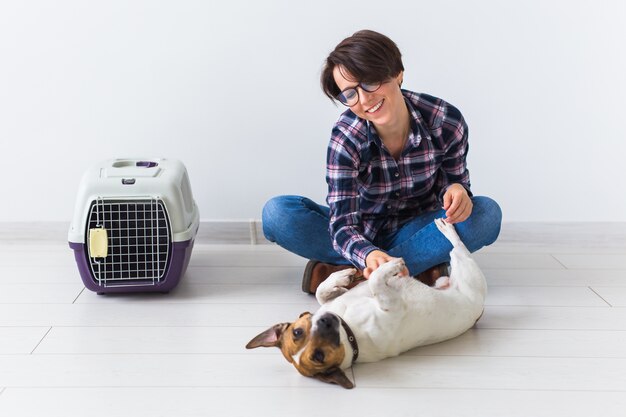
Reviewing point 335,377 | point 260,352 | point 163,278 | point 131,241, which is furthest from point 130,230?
point 335,377

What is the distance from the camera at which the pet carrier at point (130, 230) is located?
210 centimetres

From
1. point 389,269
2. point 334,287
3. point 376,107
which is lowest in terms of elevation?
point 334,287

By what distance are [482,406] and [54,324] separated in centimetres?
105

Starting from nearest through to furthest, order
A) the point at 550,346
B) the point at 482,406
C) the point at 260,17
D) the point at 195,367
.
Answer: the point at 482,406 < the point at 195,367 < the point at 550,346 < the point at 260,17

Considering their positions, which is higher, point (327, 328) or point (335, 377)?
point (327, 328)

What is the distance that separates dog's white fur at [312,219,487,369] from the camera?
1.71 metres

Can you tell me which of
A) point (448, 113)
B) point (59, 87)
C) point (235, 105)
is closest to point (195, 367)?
point (448, 113)

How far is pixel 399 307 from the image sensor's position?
5.68ft

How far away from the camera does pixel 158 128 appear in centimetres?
264

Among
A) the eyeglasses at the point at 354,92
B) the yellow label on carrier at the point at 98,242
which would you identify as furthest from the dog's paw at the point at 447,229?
the yellow label on carrier at the point at 98,242

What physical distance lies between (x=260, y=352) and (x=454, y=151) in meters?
0.73

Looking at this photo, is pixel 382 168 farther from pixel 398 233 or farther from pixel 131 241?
pixel 131 241

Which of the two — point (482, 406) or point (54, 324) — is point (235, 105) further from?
point (482, 406)

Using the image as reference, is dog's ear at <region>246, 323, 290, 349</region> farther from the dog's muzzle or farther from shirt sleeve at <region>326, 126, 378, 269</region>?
shirt sleeve at <region>326, 126, 378, 269</region>
